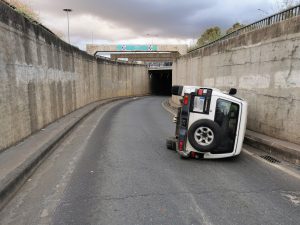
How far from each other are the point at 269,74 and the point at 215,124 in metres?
3.03

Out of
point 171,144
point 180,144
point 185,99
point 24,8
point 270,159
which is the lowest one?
point 270,159

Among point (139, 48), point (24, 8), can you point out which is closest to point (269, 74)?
point (24, 8)

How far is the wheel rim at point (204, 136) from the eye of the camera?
256 inches

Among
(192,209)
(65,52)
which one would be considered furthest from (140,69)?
(192,209)

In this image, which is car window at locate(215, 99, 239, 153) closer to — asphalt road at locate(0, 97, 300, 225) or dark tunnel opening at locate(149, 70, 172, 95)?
asphalt road at locate(0, 97, 300, 225)

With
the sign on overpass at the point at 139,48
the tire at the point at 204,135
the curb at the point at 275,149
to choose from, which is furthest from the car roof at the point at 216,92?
the sign on overpass at the point at 139,48

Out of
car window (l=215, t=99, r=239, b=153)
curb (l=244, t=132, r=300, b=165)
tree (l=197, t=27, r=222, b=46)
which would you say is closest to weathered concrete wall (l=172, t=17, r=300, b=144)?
curb (l=244, t=132, r=300, b=165)

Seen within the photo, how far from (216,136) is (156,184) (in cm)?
214

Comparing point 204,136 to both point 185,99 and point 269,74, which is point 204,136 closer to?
point 185,99

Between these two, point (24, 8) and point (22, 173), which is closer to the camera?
point (22, 173)

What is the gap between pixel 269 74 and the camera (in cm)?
809

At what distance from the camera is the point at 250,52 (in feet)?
30.3

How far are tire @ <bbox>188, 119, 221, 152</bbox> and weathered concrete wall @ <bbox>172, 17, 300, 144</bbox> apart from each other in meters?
2.32

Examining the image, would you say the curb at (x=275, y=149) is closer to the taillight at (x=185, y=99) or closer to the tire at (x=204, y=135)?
the tire at (x=204, y=135)
